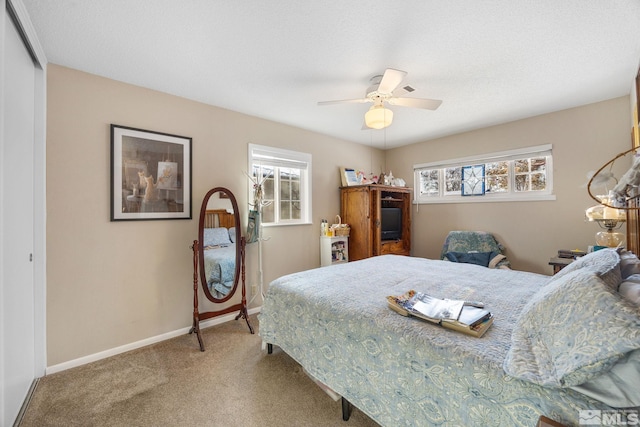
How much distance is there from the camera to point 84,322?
225 cm

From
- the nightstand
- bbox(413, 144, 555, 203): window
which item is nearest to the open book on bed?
the nightstand

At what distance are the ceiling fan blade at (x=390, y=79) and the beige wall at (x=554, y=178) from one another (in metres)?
2.43

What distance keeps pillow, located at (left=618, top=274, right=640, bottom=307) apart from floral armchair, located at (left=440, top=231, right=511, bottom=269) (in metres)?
2.46

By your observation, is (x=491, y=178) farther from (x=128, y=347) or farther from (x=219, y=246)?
(x=128, y=347)

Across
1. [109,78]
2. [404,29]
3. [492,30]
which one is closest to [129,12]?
[109,78]

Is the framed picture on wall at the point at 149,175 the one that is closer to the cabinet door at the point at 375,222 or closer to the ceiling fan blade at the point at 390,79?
the ceiling fan blade at the point at 390,79

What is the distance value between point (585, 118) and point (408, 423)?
3693 millimetres

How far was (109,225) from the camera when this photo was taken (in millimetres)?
2373

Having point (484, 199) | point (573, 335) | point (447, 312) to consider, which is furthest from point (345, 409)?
point (484, 199)

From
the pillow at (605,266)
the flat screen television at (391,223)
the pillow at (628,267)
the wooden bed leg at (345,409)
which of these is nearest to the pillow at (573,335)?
the pillow at (605,266)

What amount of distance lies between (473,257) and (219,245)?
319cm

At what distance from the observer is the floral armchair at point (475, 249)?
348cm

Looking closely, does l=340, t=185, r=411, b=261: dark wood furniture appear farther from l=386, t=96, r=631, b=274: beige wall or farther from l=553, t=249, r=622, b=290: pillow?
l=553, t=249, r=622, b=290: pillow

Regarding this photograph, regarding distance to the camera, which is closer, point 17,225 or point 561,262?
point 17,225
